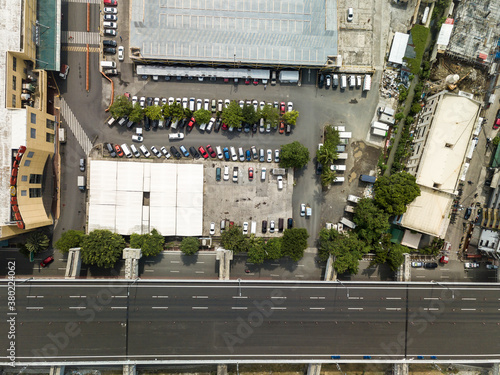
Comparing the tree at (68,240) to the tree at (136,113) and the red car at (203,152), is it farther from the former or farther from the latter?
the red car at (203,152)

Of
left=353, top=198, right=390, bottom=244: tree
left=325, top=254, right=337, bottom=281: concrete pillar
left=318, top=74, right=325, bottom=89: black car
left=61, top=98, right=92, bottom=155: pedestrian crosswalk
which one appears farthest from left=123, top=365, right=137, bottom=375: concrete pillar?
left=318, top=74, right=325, bottom=89: black car

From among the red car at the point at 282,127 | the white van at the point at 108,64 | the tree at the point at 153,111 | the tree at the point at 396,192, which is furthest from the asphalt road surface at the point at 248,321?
the white van at the point at 108,64

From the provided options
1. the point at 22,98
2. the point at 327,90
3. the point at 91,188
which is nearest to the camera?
the point at 22,98

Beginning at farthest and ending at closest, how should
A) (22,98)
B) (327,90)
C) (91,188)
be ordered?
1. (327,90)
2. (91,188)
3. (22,98)

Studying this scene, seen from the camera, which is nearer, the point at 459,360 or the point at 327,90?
the point at 459,360

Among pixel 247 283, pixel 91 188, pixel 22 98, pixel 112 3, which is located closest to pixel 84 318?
pixel 91 188

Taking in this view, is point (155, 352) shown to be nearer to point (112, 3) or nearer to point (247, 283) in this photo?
point (247, 283)

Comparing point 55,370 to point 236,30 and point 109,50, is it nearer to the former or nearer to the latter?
point 109,50
